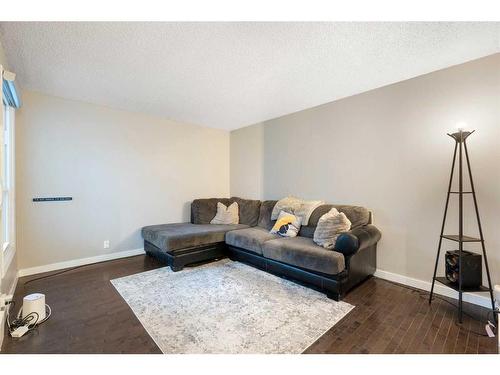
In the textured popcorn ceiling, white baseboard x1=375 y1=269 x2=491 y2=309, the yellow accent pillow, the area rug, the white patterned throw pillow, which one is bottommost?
the area rug

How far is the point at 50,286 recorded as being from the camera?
8.48 ft

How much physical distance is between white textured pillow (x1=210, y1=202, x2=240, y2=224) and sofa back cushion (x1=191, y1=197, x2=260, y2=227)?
84 millimetres

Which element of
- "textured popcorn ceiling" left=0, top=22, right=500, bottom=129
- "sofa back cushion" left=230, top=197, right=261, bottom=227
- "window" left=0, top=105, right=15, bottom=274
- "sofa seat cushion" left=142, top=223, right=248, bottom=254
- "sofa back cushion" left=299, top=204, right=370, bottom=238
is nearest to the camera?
"textured popcorn ceiling" left=0, top=22, right=500, bottom=129

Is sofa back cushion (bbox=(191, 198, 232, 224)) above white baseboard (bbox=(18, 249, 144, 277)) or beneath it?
above

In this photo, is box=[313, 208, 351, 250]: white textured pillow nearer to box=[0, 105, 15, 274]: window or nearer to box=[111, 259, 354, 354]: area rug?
box=[111, 259, 354, 354]: area rug

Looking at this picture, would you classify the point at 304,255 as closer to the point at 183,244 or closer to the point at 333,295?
the point at 333,295

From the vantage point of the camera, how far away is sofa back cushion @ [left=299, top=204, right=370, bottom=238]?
9.32ft

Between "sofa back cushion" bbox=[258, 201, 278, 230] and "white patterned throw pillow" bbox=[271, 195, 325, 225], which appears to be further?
"sofa back cushion" bbox=[258, 201, 278, 230]

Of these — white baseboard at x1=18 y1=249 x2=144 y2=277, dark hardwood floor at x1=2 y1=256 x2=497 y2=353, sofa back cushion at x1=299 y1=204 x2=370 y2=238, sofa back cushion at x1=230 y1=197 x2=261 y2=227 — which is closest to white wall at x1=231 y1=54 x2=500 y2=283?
sofa back cushion at x1=299 y1=204 x2=370 y2=238

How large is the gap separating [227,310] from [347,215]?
6.09ft

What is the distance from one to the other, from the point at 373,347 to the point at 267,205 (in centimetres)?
254

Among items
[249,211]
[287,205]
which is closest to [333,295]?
[287,205]
